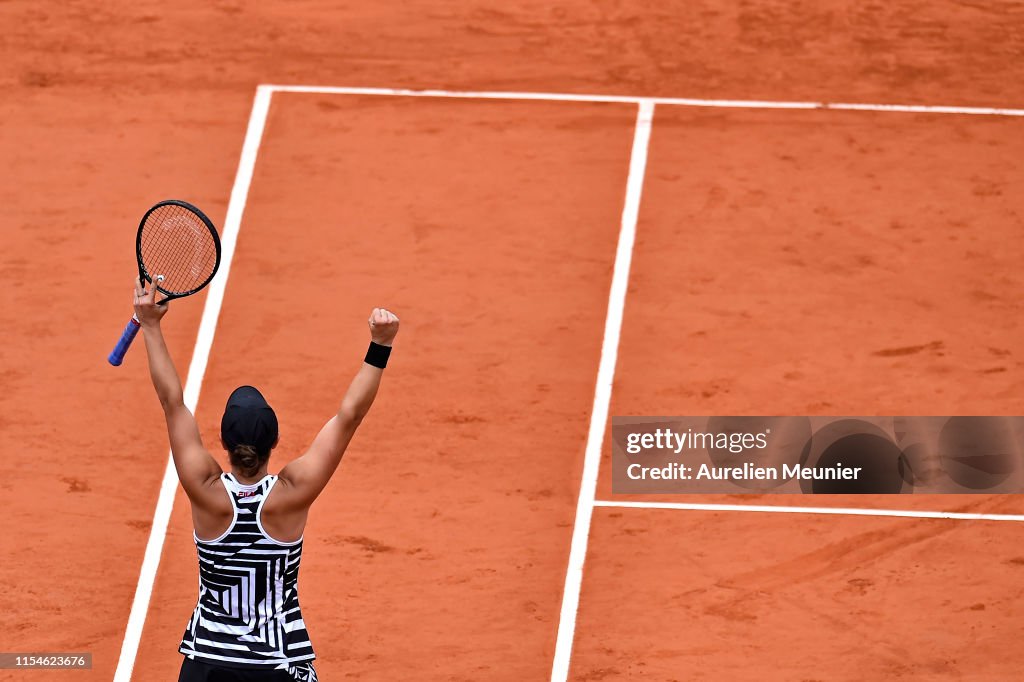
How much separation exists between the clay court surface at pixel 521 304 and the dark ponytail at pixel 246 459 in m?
3.41

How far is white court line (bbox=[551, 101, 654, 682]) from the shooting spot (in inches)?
388

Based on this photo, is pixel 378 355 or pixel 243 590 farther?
pixel 378 355

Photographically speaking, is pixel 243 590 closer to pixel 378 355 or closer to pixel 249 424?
pixel 249 424

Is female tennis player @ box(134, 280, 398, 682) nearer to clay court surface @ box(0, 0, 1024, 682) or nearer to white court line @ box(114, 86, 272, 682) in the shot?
clay court surface @ box(0, 0, 1024, 682)

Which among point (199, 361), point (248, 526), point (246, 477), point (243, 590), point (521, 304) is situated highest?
point (521, 304)

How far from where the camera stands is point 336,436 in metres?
6.51

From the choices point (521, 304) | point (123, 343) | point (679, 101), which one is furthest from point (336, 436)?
point (679, 101)

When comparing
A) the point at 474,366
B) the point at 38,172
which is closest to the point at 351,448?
the point at 474,366

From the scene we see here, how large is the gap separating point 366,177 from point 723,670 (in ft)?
16.6

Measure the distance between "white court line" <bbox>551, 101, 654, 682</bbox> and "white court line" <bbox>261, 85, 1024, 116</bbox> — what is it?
0.32 metres

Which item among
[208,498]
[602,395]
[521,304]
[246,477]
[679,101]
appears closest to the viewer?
[208,498]

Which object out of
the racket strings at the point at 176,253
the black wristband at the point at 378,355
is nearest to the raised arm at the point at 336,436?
the black wristband at the point at 378,355

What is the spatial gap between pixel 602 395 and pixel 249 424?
5077mm

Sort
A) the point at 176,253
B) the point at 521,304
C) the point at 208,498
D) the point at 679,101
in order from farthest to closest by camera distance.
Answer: the point at 679,101 → the point at 521,304 → the point at 176,253 → the point at 208,498
